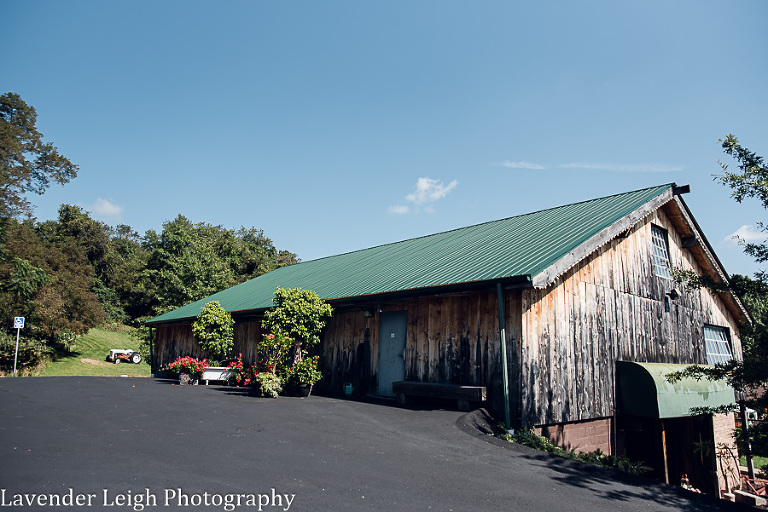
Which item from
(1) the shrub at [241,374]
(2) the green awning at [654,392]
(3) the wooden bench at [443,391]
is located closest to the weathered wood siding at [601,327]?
(2) the green awning at [654,392]

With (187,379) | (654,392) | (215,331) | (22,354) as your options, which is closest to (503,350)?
(654,392)

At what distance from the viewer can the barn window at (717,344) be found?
16703mm

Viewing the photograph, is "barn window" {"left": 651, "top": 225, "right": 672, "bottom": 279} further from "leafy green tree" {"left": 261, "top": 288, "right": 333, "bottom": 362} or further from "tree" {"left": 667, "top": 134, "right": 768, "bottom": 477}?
"leafy green tree" {"left": 261, "top": 288, "right": 333, "bottom": 362}

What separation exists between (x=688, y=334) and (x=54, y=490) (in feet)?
55.9

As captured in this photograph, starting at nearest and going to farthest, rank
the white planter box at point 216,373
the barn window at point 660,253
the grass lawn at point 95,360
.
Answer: the barn window at point 660,253 → the white planter box at point 216,373 → the grass lawn at point 95,360

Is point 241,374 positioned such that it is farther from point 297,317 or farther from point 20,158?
point 20,158

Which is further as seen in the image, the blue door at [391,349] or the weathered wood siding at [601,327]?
the blue door at [391,349]

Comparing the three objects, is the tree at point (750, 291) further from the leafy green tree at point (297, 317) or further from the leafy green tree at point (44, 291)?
the leafy green tree at point (44, 291)

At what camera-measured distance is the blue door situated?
42.9ft

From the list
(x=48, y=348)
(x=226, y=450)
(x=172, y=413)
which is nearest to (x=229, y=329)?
(x=172, y=413)

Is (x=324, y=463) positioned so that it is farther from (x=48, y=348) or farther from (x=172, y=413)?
(x=48, y=348)

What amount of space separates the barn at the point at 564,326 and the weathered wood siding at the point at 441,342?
0.11 ft

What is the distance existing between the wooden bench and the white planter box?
8503 millimetres

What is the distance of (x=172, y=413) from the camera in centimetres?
1010
